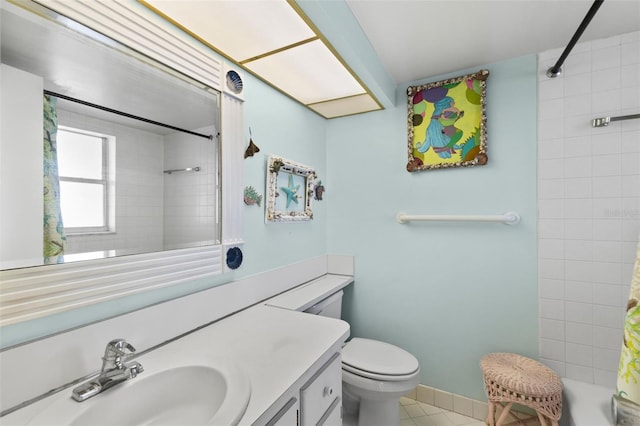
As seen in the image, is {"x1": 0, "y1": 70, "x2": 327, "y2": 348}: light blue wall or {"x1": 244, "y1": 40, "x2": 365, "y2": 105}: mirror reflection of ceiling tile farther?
{"x1": 244, "y1": 40, "x2": 365, "y2": 105}: mirror reflection of ceiling tile

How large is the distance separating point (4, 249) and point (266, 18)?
1097 mm

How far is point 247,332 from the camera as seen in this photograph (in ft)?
3.54

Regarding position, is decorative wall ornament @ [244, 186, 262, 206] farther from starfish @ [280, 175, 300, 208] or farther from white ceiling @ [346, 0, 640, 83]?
white ceiling @ [346, 0, 640, 83]

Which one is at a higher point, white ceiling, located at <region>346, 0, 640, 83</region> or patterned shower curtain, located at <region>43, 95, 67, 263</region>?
white ceiling, located at <region>346, 0, 640, 83</region>

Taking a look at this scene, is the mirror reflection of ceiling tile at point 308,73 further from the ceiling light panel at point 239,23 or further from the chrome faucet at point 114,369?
the chrome faucet at point 114,369

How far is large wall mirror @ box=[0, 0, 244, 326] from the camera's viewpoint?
70cm

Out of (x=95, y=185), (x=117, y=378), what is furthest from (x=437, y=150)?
(x=117, y=378)

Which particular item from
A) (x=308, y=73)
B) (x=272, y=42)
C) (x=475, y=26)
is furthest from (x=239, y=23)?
(x=475, y=26)

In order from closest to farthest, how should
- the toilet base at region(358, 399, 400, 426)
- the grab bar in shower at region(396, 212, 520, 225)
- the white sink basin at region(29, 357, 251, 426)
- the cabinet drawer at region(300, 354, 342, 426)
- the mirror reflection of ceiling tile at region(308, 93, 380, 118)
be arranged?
the white sink basin at region(29, 357, 251, 426) < the cabinet drawer at region(300, 354, 342, 426) < the toilet base at region(358, 399, 400, 426) < the grab bar in shower at region(396, 212, 520, 225) < the mirror reflection of ceiling tile at region(308, 93, 380, 118)

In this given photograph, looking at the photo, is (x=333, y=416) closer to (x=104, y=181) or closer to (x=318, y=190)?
(x=104, y=181)

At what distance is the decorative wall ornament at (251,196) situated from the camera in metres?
1.42

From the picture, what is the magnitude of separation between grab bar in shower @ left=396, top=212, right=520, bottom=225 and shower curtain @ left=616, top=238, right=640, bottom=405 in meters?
0.53

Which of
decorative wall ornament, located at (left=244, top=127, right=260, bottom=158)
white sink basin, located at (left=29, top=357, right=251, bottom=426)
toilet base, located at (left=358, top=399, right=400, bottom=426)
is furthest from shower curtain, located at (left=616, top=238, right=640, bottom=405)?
decorative wall ornament, located at (left=244, top=127, right=260, bottom=158)

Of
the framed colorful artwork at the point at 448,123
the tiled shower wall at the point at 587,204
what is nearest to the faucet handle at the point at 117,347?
the framed colorful artwork at the point at 448,123
